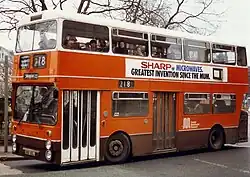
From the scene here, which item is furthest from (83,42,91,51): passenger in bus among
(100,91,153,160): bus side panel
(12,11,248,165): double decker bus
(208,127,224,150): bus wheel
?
(208,127,224,150): bus wheel

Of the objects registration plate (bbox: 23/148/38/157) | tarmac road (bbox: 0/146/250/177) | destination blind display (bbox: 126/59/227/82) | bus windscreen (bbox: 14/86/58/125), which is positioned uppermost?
destination blind display (bbox: 126/59/227/82)

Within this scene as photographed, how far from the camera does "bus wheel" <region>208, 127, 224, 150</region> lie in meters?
16.2

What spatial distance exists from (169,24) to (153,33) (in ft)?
38.9

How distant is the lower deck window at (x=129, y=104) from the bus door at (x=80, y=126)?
669 mm

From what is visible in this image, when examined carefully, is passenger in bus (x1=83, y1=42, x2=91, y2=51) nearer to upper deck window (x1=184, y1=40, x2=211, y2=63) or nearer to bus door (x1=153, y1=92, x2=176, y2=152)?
bus door (x1=153, y1=92, x2=176, y2=152)

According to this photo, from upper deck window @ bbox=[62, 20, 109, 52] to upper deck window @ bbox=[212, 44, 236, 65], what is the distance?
5.17 m

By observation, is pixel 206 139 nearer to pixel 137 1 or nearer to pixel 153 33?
pixel 153 33

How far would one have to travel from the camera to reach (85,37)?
12.0 metres

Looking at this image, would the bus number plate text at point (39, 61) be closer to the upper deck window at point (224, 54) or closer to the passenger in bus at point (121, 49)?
the passenger in bus at point (121, 49)

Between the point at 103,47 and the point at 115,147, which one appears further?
the point at 115,147

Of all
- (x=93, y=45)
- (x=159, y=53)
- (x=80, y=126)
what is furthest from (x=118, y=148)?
(x=159, y=53)

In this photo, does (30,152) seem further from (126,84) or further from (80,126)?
(126,84)

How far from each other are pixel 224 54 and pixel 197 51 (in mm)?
1640

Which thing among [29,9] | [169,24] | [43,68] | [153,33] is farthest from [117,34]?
[169,24]
